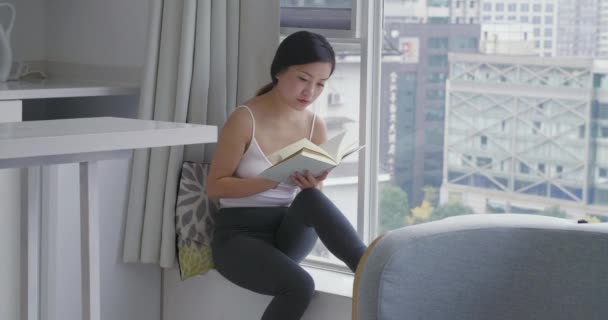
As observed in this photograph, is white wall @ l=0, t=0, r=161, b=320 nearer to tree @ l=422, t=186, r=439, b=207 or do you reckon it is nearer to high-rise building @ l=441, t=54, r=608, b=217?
tree @ l=422, t=186, r=439, b=207

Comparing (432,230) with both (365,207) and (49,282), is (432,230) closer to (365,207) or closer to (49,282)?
(365,207)

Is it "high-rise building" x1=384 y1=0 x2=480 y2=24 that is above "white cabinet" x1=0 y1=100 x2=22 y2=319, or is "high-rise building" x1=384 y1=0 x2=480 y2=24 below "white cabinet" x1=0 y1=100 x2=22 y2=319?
above

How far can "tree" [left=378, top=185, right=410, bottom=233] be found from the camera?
2.86 meters

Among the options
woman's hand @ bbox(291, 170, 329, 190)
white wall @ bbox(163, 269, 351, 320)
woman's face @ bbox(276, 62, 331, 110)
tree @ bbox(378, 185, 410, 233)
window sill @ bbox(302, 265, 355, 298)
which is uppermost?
woman's face @ bbox(276, 62, 331, 110)

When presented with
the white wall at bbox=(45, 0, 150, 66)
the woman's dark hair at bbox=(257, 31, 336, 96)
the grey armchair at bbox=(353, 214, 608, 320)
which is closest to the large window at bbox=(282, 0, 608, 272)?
the woman's dark hair at bbox=(257, 31, 336, 96)

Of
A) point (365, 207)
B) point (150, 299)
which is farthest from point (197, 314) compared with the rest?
point (365, 207)

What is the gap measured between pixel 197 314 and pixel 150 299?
0.69 ft

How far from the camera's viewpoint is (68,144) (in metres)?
1.70

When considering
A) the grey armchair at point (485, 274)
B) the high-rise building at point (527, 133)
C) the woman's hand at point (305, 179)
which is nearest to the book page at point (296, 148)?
the woman's hand at point (305, 179)

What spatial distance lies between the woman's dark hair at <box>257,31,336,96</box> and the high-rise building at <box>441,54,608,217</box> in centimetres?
36

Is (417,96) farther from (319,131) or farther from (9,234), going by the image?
(9,234)

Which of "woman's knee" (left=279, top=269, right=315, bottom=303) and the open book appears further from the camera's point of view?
"woman's knee" (left=279, top=269, right=315, bottom=303)

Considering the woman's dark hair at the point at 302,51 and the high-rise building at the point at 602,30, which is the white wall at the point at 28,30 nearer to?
the woman's dark hair at the point at 302,51

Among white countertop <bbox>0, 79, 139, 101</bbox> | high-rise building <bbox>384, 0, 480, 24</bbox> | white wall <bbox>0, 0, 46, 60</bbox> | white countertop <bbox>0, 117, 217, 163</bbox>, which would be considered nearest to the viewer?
white countertop <bbox>0, 117, 217, 163</bbox>
